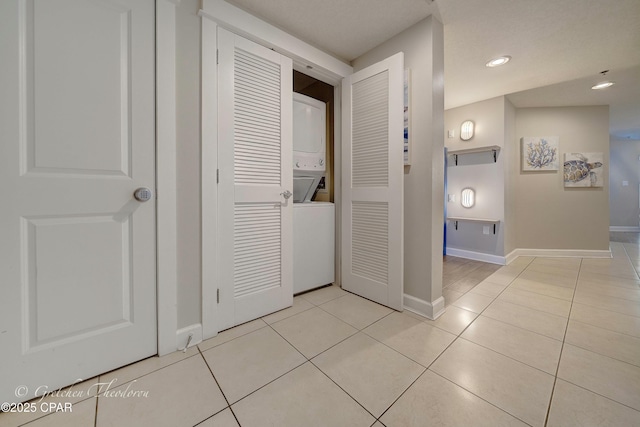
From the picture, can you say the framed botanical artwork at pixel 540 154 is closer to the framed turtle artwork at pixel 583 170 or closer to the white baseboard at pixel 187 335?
the framed turtle artwork at pixel 583 170

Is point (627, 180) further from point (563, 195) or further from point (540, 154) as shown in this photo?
point (540, 154)

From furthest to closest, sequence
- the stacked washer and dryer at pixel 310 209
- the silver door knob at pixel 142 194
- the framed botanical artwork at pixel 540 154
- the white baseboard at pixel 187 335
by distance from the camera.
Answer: the framed botanical artwork at pixel 540 154 < the stacked washer and dryer at pixel 310 209 < the white baseboard at pixel 187 335 < the silver door knob at pixel 142 194

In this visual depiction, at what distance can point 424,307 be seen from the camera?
1.77 metres

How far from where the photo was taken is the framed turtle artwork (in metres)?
3.43

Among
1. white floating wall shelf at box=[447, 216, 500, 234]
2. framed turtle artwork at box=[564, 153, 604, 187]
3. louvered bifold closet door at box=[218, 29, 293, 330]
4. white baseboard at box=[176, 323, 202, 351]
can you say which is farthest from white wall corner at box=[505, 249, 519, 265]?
white baseboard at box=[176, 323, 202, 351]

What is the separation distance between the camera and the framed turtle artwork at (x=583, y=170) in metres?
3.43

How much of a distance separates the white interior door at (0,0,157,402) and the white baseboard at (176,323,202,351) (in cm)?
13

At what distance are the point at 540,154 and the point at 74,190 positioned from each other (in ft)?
17.2

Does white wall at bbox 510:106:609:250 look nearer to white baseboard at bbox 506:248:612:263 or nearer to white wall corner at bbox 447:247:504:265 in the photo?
white baseboard at bbox 506:248:612:263

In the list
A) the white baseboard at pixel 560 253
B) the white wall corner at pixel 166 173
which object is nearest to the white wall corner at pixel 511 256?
the white baseboard at pixel 560 253

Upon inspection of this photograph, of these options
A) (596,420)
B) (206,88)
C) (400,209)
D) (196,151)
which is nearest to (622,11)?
(400,209)

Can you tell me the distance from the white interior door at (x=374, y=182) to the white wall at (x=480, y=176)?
2.33 m

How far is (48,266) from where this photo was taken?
3.40 ft

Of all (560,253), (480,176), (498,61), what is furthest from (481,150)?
(560,253)
